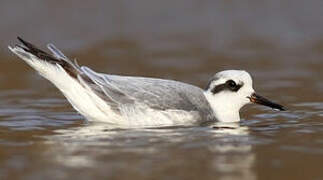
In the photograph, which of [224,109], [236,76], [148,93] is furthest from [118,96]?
[236,76]

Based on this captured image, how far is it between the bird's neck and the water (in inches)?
7.9

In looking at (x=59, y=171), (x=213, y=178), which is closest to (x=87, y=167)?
(x=59, y=171)

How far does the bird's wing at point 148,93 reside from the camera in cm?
1120

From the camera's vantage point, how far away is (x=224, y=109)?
11617 millimetres

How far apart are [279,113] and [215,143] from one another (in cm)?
208

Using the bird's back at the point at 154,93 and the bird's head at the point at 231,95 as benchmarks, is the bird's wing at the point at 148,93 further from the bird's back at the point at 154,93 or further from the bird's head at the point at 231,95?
the bird's head at the point at 231,95

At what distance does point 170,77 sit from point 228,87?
9.67ft

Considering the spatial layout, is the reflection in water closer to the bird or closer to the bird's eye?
the bird

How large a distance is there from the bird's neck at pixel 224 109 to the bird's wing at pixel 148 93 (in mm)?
126

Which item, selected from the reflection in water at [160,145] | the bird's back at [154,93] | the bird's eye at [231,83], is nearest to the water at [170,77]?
the reflection in water at [160,145]

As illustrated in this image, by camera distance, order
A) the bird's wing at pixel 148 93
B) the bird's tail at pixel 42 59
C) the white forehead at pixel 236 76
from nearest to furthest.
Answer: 1. the bird's tail at pixel 42 59
2. the bird's wing at pixel 148 93
3. the white forehead at pixel 236 76

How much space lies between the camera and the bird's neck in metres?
11.6

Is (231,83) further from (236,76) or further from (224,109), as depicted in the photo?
(224,109)

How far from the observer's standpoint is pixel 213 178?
28.1 feet
